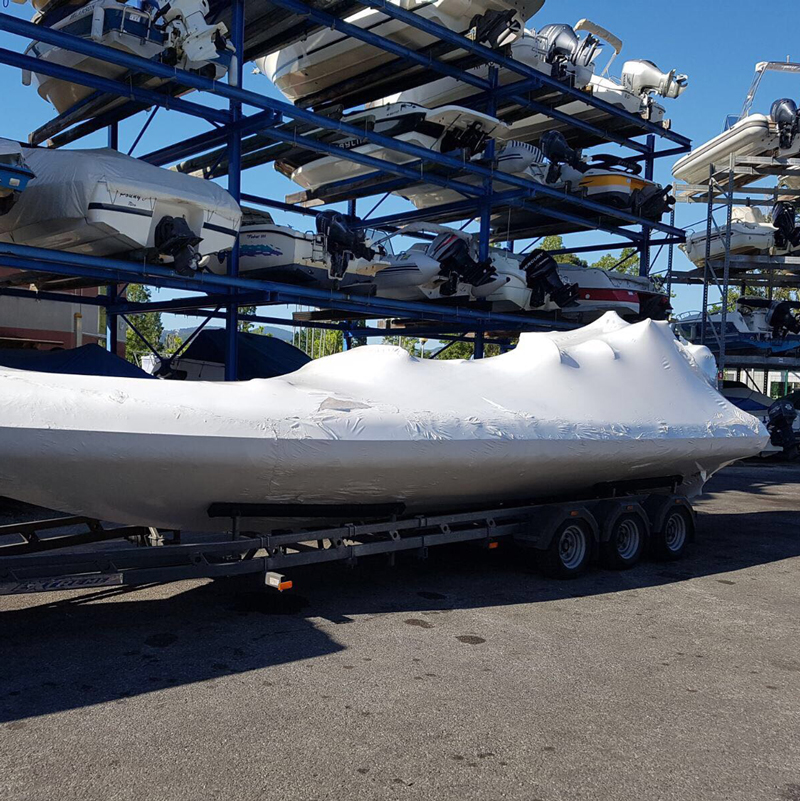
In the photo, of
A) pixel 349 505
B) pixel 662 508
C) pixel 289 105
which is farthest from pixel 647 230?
pixel 349 505

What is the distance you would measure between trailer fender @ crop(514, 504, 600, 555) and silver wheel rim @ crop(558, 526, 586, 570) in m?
0.12

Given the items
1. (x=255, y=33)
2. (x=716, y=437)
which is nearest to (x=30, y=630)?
(x=716, y=437)

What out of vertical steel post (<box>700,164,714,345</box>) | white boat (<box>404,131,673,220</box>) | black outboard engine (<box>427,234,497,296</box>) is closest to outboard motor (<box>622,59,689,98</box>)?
white boat (<box>404,131,673,220</box>)

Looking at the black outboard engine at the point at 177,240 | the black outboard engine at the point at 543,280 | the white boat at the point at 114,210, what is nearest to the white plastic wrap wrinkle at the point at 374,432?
the black outboard engine at the point at 177,240

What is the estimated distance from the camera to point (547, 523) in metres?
6.95

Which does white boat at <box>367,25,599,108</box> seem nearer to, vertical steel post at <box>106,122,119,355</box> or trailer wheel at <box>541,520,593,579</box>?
vertical steel post at <box>106,122,119,355</box>

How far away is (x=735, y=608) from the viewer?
252 inches

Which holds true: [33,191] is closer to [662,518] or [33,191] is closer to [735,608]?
[662,518]

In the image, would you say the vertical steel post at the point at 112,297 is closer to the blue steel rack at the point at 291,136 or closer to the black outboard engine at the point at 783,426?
the blue steel rack at the point at 291,136

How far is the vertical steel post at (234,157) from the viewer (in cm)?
1110

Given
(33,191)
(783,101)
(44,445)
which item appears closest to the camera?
(44,445)

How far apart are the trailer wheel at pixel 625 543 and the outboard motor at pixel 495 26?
9.78 m

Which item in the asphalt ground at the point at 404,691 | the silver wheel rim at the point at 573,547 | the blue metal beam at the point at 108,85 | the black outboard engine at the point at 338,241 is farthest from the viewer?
the black outboard engine at the point at 338,241

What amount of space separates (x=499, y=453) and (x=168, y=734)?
3356 millimetres
